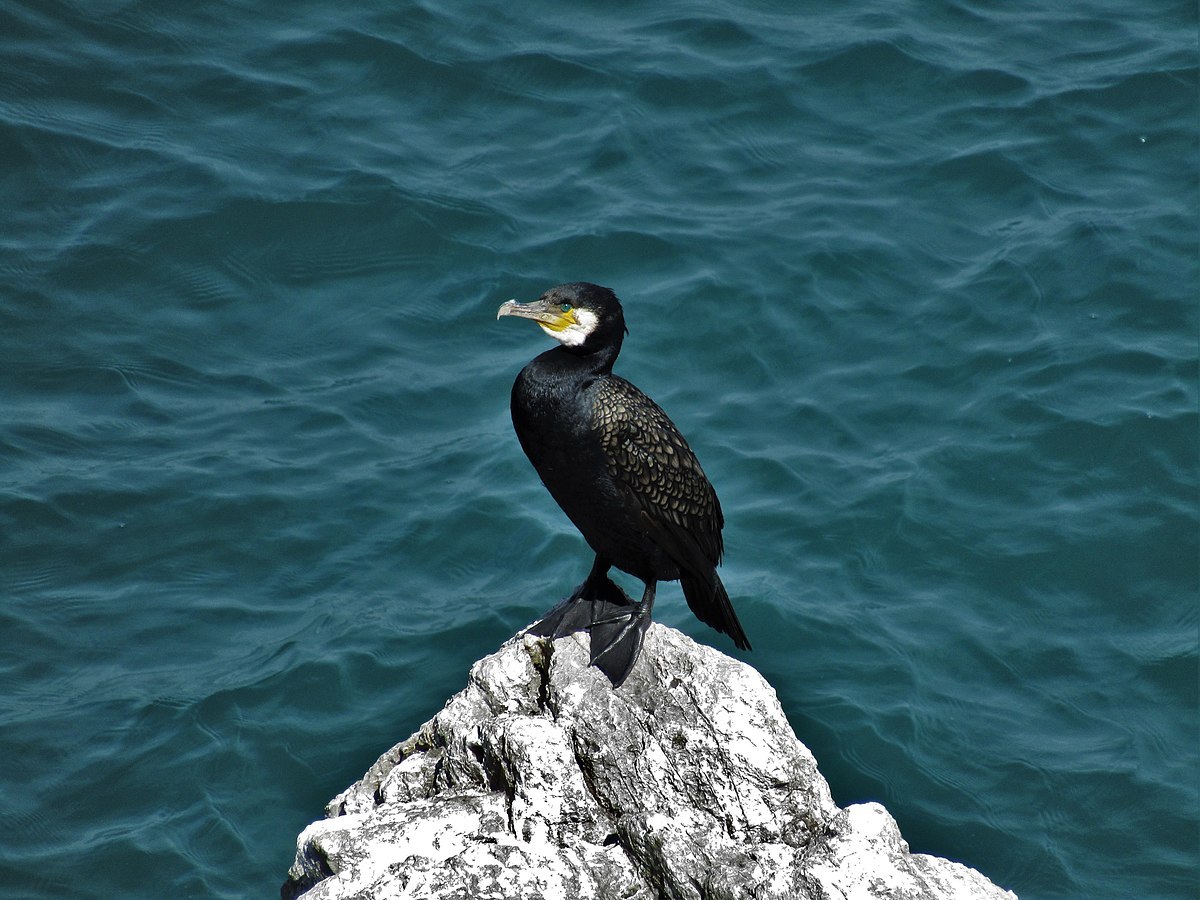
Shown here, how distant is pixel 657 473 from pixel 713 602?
0.69m

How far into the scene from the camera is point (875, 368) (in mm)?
9305

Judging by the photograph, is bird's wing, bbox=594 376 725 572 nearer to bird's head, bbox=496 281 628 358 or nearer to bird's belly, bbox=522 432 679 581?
bird's belly, bbox=522 432 679 581

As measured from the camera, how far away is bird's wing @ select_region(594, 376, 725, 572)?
17.8ft

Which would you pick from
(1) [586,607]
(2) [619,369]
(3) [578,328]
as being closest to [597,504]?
(1) [586,607]

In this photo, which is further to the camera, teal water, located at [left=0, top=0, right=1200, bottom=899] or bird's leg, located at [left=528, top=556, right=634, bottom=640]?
teal water, located at [left=0, top=0, right=1200, bottom=899]

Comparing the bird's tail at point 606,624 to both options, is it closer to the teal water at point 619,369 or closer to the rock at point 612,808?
the rock at point 612,808

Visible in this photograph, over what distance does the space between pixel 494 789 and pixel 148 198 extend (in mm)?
6859

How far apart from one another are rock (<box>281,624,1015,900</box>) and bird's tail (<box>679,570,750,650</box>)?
0.59 meters

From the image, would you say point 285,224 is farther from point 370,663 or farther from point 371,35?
point 370,663

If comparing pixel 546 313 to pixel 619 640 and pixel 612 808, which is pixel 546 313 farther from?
pixel 612 808

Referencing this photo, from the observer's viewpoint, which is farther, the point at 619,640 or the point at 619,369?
the point at 619,369

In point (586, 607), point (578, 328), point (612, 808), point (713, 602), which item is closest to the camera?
point (612, 808)

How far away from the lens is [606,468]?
544 cm

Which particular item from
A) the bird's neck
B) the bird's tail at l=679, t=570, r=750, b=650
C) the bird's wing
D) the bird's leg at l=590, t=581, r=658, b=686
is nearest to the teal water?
the bird's tail at l=679, t=570, r=750, b=650
